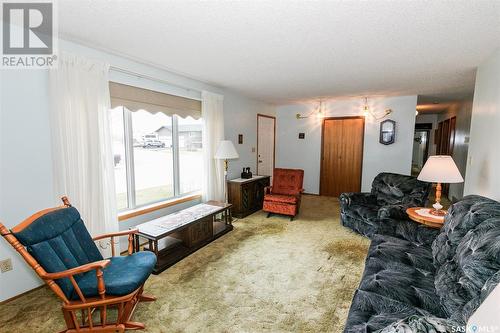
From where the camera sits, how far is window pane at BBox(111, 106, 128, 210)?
3.09 m

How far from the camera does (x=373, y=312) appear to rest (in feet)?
4.68

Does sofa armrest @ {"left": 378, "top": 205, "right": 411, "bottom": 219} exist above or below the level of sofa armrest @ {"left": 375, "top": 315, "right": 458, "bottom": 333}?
below

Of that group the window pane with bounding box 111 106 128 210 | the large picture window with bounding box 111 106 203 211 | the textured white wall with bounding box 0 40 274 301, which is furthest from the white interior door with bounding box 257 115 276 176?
the textured white wall with bounding box 0 40 274 301

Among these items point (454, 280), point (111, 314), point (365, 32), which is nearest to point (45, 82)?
point (111, 314)

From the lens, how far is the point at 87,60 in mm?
2475

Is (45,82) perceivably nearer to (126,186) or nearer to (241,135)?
(126,186)

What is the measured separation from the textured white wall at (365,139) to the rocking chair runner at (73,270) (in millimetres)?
4961

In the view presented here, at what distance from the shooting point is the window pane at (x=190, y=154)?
4012 mm

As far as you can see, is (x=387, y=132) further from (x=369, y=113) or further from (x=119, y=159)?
(x=119, y=159)

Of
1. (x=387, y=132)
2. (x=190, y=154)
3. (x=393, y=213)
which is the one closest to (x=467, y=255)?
(x=393, y=213)

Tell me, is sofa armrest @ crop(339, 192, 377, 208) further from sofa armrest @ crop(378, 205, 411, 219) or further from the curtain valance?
the curtain valance

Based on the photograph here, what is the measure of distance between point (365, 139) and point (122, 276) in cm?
539

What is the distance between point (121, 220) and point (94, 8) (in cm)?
223

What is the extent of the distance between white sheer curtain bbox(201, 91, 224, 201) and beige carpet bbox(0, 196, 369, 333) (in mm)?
984
